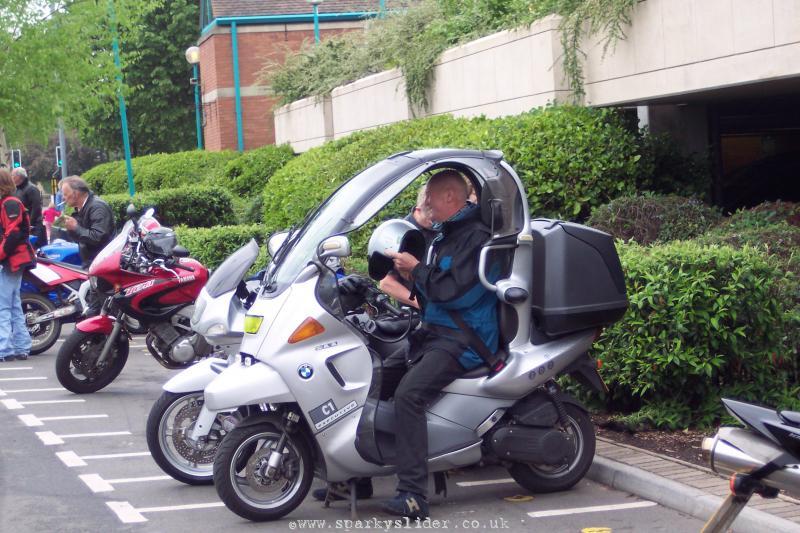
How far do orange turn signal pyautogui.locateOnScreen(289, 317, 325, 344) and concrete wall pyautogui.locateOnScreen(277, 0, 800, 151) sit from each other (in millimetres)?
5039

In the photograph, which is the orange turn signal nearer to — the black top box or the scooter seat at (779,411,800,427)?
the black top box

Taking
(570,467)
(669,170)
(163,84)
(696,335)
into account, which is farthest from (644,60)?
(163,84)

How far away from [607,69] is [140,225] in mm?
4869

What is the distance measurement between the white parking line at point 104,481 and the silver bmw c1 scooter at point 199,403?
0.34m

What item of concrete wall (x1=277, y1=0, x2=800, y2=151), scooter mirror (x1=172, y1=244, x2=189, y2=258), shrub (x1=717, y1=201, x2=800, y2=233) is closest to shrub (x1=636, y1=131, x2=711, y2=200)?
concrete wall (x1=277, y1=0, x2=800, y2=151)

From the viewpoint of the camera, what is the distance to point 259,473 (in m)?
5.89

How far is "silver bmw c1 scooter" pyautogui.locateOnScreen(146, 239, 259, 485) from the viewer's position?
263 inches

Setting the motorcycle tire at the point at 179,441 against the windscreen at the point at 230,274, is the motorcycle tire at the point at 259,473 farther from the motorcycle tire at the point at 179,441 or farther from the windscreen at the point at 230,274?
the windscreen at the point at 230,274

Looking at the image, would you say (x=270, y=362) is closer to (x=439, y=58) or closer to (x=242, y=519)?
(x=242, y=519)

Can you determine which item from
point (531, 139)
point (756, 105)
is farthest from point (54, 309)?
point (756, 105)

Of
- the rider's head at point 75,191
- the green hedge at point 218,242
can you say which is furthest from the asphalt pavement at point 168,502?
the green hedge at point 218,242

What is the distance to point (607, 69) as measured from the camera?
11281mm

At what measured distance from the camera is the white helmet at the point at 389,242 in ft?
19.6

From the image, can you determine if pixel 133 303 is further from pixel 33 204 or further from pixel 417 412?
pixel 33 204
